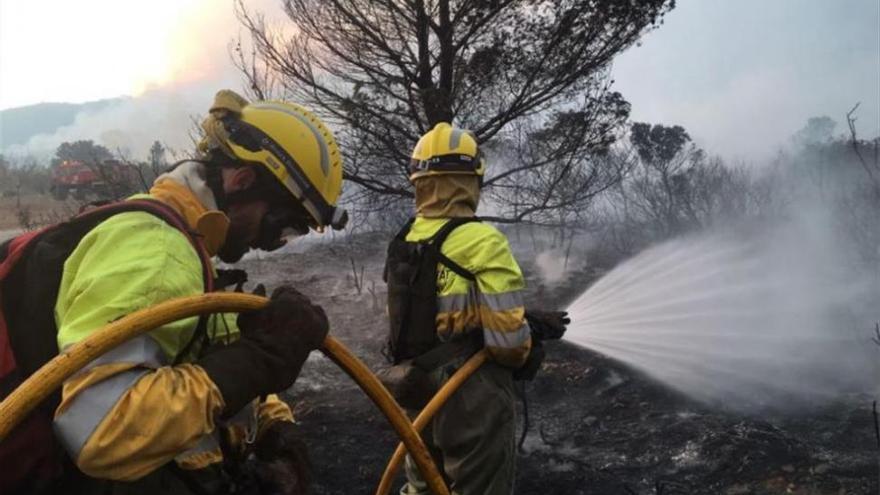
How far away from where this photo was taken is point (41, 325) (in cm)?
155

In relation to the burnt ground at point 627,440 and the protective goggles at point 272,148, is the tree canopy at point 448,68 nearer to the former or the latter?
the burnt ground at point 627,440

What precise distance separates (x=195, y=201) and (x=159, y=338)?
1.65ft

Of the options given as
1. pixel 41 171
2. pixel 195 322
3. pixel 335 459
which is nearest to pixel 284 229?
pixel 195 322

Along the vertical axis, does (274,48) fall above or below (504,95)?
above

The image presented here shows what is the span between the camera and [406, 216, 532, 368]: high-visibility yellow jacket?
3463mm

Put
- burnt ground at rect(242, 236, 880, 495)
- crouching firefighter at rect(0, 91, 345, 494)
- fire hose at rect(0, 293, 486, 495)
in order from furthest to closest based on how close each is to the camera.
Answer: burnt ground at rect(242, 236, 880, 495)
crouching firefighter at rect(0, 91, 345, 494)
fire hose at rect(0, 293, 486, 495)

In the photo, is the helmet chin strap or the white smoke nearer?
the helmet chin strap

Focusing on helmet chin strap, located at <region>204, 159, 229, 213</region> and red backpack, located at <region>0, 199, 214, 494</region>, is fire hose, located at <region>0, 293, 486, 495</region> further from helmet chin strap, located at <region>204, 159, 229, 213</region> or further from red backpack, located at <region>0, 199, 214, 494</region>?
helmet chin strap, located at <region>204, 159, 229, 213</region>

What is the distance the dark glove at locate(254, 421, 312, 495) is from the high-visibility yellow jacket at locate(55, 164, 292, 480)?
55 cm

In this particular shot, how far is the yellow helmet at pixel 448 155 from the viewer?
3836 millimetres

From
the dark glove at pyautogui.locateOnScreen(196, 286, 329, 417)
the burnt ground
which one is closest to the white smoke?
the burnt ground

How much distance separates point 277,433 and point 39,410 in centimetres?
89

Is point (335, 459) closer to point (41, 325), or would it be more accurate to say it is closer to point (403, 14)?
point (41, 325)

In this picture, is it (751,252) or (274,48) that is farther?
(751,252)
